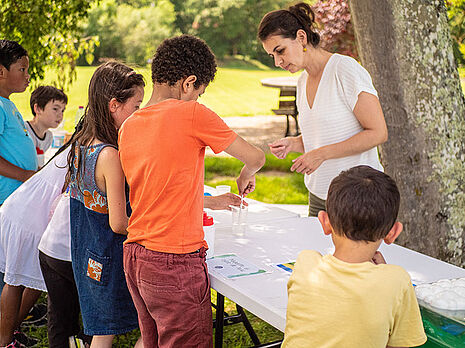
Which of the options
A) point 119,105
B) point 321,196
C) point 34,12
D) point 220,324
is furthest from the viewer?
point 34,12

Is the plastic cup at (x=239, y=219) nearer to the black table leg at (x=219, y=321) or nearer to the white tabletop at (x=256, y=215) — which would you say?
the white tabletop at (x=256, y=215)

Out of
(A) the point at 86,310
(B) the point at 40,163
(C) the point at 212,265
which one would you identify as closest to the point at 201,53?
(C) the point at 212,265

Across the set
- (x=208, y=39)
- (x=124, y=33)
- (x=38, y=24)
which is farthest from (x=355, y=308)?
(x=208, y=39)

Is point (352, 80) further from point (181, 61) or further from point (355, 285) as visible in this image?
point (355, 285)

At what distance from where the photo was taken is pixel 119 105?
234 centimetres

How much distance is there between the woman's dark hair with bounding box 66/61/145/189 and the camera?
91.0 inches

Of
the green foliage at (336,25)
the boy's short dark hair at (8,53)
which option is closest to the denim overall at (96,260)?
the boy's short dark hair at (8,53)

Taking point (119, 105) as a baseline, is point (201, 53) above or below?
above

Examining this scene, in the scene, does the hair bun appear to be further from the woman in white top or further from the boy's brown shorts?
the boy's brown shorts

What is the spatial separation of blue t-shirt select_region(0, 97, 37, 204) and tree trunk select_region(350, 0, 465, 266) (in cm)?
206

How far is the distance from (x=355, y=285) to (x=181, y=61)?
38.1 inches

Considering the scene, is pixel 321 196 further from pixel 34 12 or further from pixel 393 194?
pixel 34 12

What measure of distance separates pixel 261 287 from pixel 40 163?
2461mm

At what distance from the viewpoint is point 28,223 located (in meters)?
2.84
